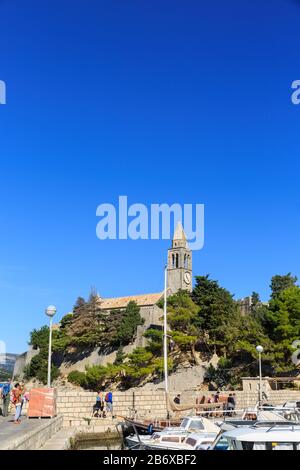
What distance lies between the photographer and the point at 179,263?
7650 centimetres

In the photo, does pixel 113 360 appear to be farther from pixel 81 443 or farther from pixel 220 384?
pixel 81 443

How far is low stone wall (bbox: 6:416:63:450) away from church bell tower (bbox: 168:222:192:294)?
61.7 meters

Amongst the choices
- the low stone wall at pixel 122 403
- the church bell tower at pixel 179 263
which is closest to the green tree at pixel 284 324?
the low stone wall at pixel 122 403

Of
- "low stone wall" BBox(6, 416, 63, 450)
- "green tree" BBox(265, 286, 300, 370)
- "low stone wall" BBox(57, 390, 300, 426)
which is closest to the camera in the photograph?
"low stone wall" BBox(6, 416, 63, 450)

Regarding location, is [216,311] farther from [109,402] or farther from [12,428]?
[12,428]

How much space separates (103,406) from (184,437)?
24.4 feet

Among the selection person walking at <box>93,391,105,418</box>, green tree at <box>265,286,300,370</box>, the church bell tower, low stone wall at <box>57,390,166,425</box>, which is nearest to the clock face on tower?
the church bell tower

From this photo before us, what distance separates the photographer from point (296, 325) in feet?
111

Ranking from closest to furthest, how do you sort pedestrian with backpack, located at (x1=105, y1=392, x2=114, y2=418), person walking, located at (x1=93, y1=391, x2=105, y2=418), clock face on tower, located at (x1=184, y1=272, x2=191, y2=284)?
person walking, located at (x1=93, y1=391, x2=105, y2=418), pedestrian with backpack, located at (x1=105, y1=392, x2=114, y2=418), clock face on tower, located at (x1=184, y1=272, x2=191, y2=284)

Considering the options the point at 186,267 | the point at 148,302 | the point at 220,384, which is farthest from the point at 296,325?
the point at 186,267

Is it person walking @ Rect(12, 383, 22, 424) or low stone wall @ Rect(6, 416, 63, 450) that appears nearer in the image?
low stone wall @ Rect(6, 416, 63, 450)

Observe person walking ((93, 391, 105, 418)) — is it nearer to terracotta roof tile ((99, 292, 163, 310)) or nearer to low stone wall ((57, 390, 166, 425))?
low stone wall ((57, 390, 166, 425))

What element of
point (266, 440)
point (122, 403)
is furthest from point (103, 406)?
point (266, 440)

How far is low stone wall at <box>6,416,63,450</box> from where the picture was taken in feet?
25.1
